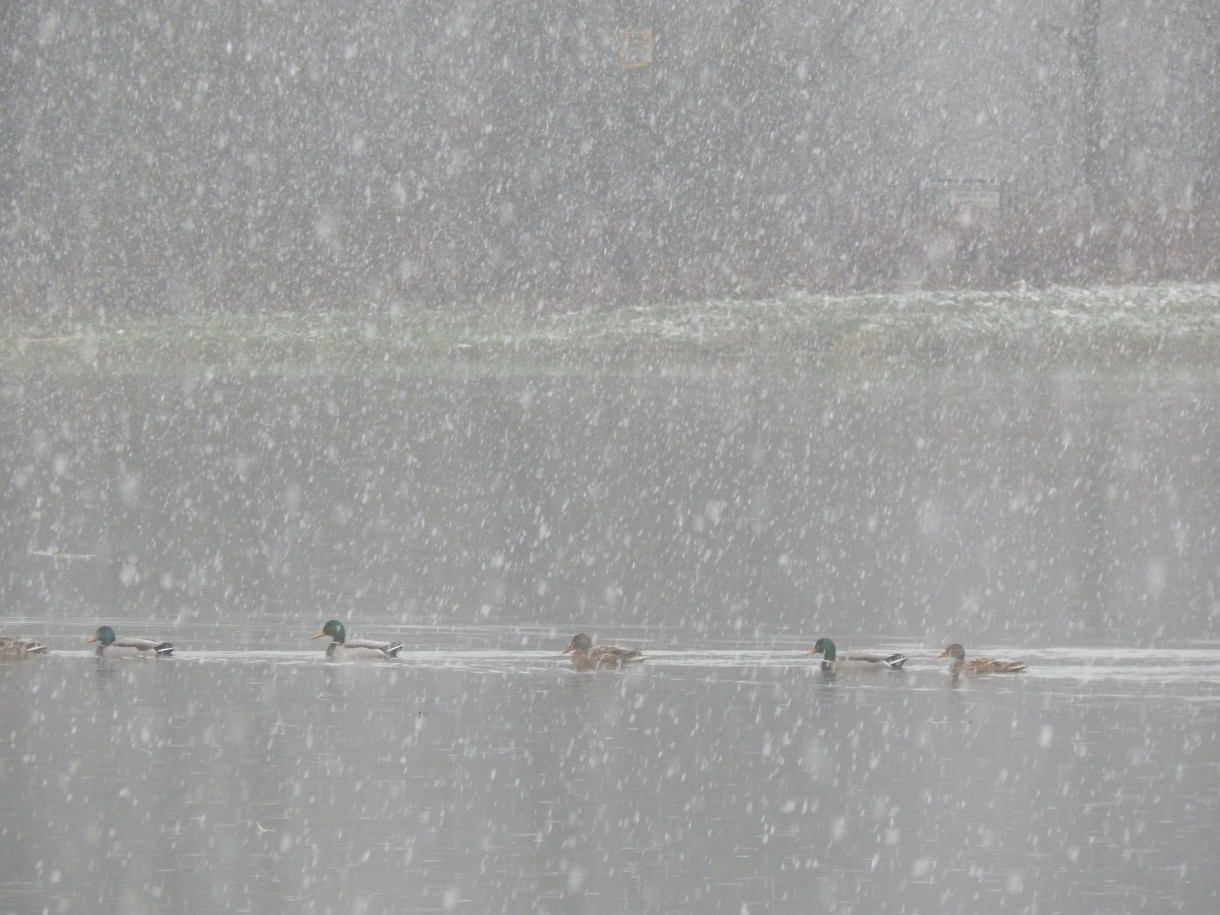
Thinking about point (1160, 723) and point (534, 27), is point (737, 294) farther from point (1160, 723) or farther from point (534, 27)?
point (1160, 723)

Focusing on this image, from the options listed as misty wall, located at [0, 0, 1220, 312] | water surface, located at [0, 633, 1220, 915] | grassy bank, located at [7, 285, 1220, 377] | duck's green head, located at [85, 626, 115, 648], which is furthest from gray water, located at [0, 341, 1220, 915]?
misty wall, located at [0, 0, 1220, 312]

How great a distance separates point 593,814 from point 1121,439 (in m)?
16.4

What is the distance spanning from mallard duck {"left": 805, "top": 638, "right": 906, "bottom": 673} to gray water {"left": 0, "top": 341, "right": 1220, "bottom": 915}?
0.51 feet

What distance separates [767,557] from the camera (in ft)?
52.9

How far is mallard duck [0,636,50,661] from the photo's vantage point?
39.4 feet

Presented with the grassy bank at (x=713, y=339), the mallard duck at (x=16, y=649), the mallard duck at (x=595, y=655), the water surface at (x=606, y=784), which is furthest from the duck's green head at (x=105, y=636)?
the grassy bank at (x=713, y=339)

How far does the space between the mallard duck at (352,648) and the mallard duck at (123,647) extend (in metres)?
0.93

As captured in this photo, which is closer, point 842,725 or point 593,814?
point 593,814

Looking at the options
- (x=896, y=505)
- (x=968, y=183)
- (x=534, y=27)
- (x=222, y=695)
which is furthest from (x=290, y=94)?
(x=222, y=695)

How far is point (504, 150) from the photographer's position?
3919 cm

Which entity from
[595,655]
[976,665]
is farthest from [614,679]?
[976,665]

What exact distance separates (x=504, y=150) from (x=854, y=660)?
92.8 ft

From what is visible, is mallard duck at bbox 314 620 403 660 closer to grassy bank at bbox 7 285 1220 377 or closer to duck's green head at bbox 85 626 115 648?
duck's green head at bbox 85 626 115 648

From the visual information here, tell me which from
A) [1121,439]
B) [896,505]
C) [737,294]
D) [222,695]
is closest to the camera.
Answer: [222,695]
